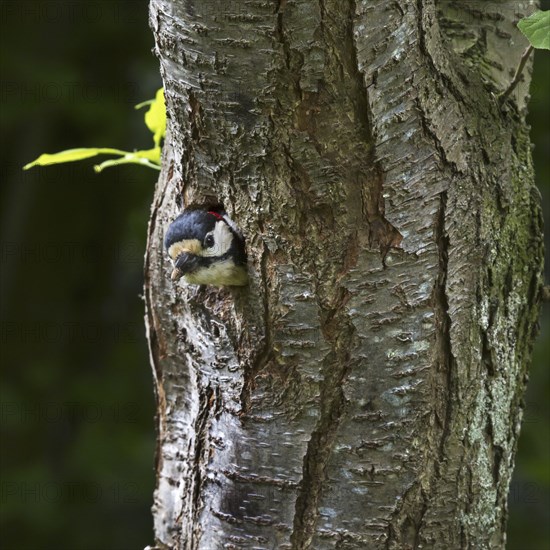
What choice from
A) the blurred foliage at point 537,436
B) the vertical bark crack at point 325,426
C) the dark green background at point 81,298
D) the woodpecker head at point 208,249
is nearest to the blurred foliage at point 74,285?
the dark green background at point 81,298

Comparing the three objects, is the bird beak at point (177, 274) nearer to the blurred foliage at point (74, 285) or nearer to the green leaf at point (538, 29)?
the green leaf at point (538, 29)

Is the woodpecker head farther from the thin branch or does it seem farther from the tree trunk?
the thin branch

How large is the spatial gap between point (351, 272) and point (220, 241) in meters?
0.21

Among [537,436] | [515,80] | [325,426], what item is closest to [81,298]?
[537,436]

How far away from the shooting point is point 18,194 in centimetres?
356

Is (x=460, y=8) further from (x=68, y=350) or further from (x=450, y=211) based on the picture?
(x=68, y=350)

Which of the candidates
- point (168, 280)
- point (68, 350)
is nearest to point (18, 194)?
point (68, 350)

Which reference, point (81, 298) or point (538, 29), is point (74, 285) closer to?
point (81, 298)

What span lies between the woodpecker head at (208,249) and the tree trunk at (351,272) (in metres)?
0.03

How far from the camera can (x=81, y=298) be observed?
A: 368cm

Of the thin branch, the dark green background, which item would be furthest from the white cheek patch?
the dark green background

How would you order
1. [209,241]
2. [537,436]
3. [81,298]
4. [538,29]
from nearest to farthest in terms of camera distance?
[538,29], [209,241], [537,436], [81,298]

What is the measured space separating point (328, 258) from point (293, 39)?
0.32 metres

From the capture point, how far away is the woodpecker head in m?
1.33
